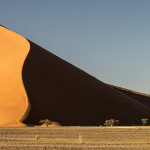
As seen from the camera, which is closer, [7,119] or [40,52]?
[7,119]

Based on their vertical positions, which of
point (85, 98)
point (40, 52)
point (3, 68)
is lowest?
point (85, 98)

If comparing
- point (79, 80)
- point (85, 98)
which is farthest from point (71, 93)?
point (79, 80)

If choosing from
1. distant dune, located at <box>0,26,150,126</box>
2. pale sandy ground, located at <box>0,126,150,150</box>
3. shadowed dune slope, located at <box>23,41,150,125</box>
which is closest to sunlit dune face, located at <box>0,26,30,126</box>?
distant dune, located at <box>0,26,150,126</box>

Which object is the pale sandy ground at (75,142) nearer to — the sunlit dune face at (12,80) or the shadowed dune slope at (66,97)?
the sunlit dune face at (12,80)

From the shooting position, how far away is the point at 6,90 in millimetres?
43219

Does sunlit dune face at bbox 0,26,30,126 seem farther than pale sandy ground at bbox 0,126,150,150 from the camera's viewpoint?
Yes

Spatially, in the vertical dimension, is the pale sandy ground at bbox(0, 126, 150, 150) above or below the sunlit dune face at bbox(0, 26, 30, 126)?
below

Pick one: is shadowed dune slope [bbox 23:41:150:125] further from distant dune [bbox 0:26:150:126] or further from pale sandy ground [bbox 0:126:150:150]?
pale sandy ground [bbox 0:126:150:150]

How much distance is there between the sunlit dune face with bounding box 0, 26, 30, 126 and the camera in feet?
131

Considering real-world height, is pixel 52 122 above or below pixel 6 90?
below

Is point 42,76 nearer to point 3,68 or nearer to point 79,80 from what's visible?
point 3,68

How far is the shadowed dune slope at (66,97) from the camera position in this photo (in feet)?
141

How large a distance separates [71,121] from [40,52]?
1559cm

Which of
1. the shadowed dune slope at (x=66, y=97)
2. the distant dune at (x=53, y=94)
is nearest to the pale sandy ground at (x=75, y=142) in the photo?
the distant dune at (x=53, y=94)
